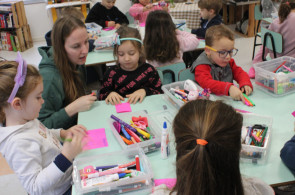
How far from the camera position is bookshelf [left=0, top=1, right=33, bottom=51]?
5430 millimetres

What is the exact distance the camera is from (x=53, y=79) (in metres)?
1.79

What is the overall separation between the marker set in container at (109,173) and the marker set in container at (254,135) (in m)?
0.47

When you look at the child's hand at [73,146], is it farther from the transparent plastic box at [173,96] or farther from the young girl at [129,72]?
the young girl at [129,72]

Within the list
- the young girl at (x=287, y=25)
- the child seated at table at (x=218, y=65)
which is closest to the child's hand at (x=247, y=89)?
the child seated at table at (x=218, y=65)

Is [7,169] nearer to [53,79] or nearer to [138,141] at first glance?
[53,79]

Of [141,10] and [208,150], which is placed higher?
[141,10]

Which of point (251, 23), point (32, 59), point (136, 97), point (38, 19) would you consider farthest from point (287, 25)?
Answer: point (38, 19)

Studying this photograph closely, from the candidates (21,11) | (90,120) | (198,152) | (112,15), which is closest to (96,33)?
(112,15)

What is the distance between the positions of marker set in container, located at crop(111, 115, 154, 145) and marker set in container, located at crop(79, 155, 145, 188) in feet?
0.53

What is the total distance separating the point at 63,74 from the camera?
185 centimetres

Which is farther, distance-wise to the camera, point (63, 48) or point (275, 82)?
point (63, 48)

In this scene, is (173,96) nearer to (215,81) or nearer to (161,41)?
(215,81)

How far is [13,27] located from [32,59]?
0.87 meters

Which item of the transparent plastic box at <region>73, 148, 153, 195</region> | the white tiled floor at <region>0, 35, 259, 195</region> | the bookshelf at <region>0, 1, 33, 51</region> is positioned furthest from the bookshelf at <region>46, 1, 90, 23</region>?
the transparent plastic box at <region>73, 148, 153, 195</region>
